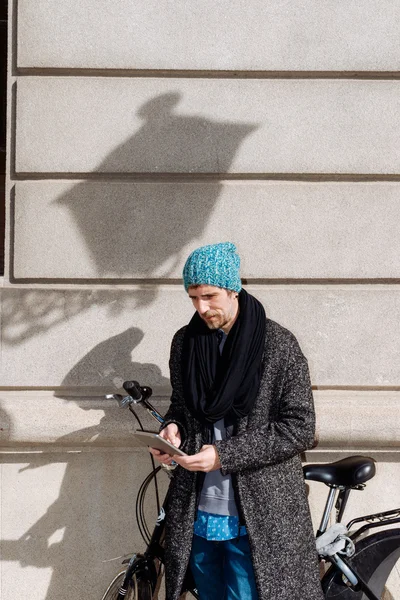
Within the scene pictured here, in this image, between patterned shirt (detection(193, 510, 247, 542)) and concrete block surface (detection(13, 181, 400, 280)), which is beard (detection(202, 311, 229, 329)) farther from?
concrete block surface (detection(13, 181, 400, 280))

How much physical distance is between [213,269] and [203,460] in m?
0.76

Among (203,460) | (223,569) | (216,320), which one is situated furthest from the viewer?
(223,569)

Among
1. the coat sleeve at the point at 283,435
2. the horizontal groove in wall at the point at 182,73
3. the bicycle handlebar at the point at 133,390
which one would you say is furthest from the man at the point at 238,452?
the horizontal groove in wall at the point at 182,73

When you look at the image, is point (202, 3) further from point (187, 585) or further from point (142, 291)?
point (187, 585)

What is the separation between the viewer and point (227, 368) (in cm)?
327

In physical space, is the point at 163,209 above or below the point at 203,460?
above

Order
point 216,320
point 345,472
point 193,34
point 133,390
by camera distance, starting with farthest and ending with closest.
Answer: point 193,34 → point 133,390 → point 345,472 → point 216,320

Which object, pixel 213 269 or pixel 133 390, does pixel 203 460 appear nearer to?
pixel 213 269

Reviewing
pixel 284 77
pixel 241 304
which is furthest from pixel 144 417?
pixel 284 77

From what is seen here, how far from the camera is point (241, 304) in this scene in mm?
3336

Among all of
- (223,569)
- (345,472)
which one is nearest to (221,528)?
(223,569)

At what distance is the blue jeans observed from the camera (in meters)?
3.28

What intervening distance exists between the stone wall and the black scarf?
4.21 ft

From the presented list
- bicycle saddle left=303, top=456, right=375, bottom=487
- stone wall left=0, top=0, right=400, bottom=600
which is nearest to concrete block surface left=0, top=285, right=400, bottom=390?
stone wall left=0, top=0, right=400, bottom=600
